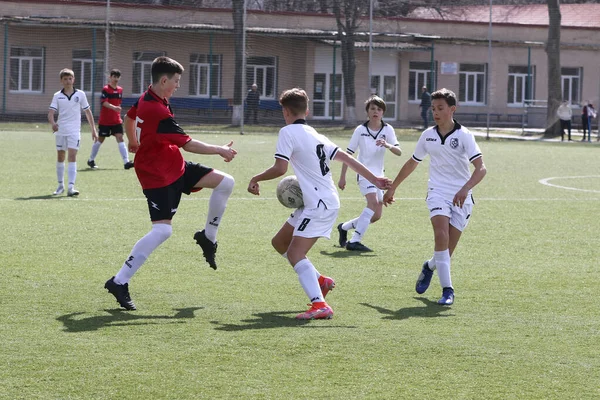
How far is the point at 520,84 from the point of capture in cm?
5434

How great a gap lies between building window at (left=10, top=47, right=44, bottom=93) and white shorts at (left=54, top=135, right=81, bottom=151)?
3196cm

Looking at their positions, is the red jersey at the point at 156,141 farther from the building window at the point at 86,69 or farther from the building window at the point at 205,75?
the building window at the point at 205,75

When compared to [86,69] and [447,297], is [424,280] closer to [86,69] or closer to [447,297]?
[447,297]

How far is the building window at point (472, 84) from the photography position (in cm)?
5309

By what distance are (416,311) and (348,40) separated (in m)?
38.1

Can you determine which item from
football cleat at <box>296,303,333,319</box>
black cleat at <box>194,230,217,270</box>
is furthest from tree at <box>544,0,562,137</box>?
football cleat at <box>296,303,333,319</box>

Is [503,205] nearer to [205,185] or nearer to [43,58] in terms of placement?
[205,185]

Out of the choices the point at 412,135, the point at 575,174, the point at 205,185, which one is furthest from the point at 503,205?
the point at 412,135

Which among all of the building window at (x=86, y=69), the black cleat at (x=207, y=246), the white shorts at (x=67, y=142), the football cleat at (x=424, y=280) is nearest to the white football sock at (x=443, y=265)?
the football cleat at (x=424, y=280)

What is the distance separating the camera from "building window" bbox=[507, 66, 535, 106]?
53.8 metres

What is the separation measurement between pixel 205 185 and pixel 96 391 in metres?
3.01

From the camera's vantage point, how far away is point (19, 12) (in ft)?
146

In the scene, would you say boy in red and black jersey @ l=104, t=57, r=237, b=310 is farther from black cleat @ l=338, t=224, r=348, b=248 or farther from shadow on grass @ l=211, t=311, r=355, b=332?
black cleat @ l=338, t=224, r=348, b=248

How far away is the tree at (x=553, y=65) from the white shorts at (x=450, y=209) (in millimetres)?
33841
